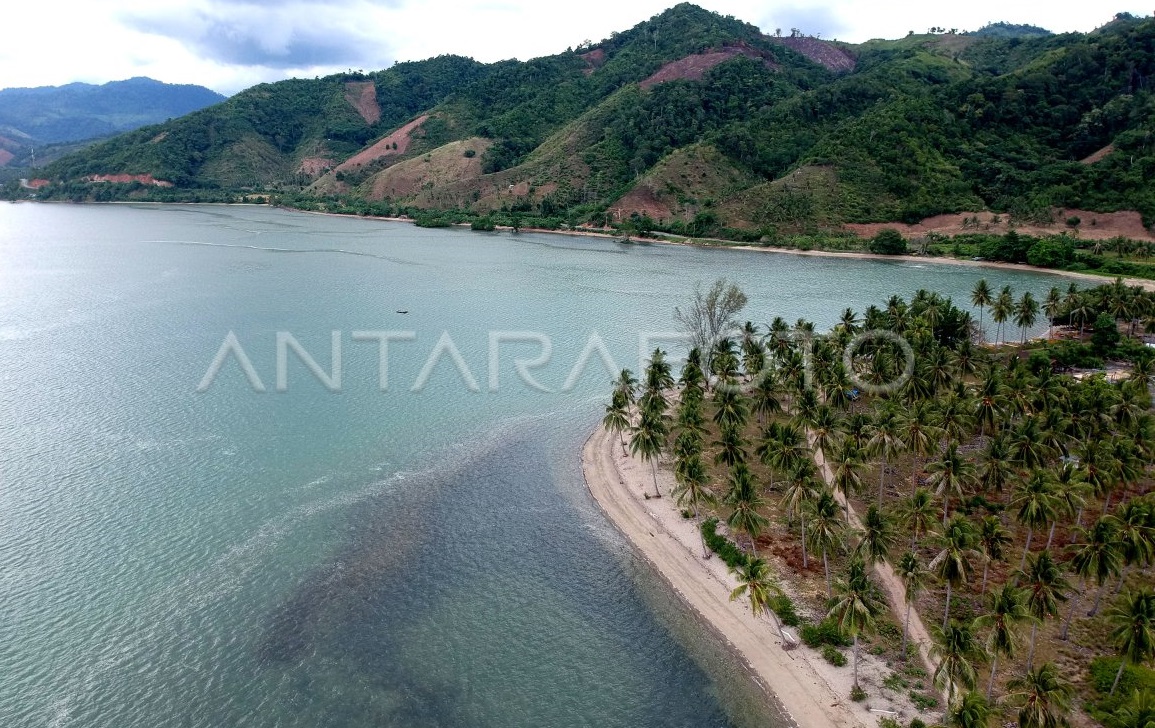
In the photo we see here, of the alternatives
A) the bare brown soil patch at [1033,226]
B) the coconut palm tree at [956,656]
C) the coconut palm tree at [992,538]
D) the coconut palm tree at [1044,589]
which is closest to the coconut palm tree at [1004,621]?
the coconut palm tree at [956,656]

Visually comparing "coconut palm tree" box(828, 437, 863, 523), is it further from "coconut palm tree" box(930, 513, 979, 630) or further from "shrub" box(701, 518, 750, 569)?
"coconut palm tree" box(930, 513, 979, 630)

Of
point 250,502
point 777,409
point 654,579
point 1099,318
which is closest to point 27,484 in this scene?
point 250,502

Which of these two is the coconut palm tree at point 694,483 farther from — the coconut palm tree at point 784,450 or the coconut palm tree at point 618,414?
the coconut palm tree at point 618,414

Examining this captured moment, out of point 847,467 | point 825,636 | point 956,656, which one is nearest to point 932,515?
point 847,467

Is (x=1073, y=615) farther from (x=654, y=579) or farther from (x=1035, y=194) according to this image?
(x=1035, y=194)

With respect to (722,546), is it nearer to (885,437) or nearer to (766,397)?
(885,437)
